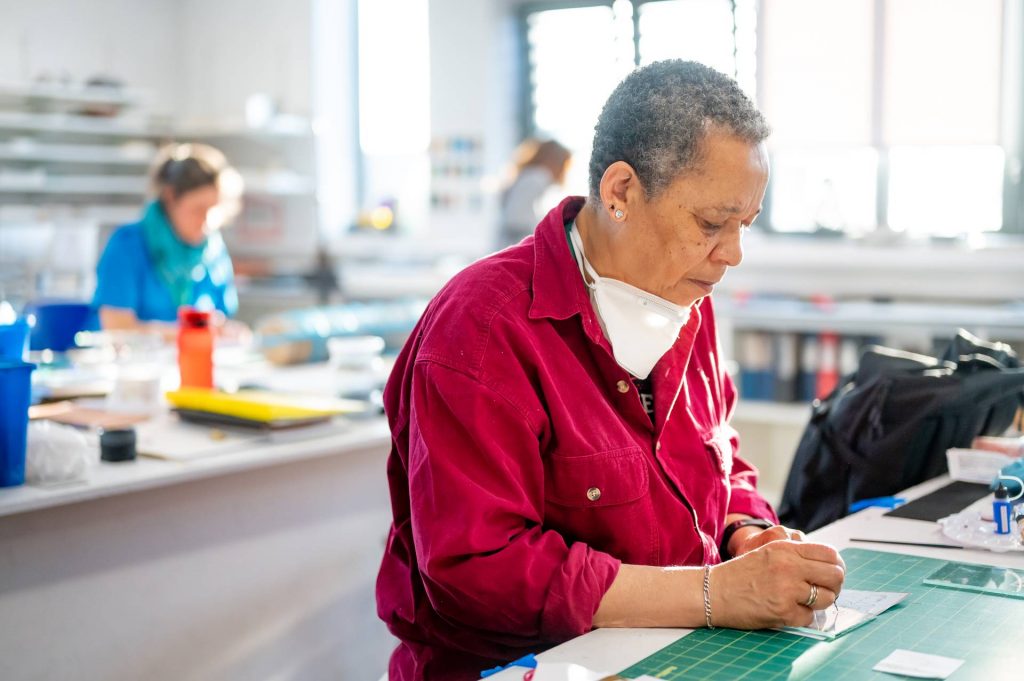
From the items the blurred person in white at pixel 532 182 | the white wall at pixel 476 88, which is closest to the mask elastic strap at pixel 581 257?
the blurred person in white at pixel 532 182

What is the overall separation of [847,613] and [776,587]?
109 millimetres

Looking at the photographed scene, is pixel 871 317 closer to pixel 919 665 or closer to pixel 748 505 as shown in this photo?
pixel 748 505

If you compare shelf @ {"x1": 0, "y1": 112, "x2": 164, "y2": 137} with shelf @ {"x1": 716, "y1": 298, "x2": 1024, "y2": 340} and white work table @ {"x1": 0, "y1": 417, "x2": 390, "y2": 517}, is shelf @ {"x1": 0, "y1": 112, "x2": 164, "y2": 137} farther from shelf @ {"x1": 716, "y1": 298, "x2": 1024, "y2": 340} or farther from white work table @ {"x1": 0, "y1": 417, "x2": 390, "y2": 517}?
white work table @ {"x1": 0, "y1": 417, "x2": 390, "y2": 517}

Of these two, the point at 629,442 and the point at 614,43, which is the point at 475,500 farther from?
the point at 614,43

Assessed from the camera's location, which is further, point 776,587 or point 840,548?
point 840,548

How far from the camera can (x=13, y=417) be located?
190 cm

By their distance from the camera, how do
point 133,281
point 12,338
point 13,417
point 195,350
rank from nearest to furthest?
1. point 13,417
2. point 12,338
3. point 195,350
4. point 133,281

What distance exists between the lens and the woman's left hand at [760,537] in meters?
1.53

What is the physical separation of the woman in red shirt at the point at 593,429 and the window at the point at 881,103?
3121mm

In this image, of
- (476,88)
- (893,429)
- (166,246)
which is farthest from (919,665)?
(476,88)

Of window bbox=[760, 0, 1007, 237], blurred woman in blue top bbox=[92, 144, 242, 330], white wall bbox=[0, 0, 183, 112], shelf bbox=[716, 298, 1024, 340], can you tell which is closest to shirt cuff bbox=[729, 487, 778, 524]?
shelf bbox=[716, 298, 1024, 340]

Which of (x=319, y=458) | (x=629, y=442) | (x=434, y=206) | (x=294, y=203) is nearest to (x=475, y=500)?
(x=629, y=442)

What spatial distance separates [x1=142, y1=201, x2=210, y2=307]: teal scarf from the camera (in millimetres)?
4031

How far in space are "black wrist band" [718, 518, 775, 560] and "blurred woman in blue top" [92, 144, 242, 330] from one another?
2.70m
